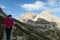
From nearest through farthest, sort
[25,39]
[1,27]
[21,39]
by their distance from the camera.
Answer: [1,27], [21,39], [25,39]

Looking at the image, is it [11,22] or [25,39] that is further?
[25,39]

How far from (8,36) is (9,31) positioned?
673 mm

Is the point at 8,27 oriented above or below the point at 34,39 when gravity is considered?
below

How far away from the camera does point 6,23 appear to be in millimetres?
28125

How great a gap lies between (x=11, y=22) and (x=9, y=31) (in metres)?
1.15

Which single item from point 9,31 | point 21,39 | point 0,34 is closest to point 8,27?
point 9,31

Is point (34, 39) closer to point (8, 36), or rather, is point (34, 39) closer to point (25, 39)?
point (25, 39)

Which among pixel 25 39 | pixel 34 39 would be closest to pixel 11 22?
pixel 25 39

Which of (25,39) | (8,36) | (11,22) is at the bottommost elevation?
(8,36)

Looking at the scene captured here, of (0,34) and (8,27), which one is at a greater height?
(0,34)

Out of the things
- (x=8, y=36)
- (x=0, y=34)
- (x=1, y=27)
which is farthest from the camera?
(x=1, y=27)

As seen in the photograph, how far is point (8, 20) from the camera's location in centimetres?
2827

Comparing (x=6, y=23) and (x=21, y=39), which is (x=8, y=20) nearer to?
(x=6, y=23)

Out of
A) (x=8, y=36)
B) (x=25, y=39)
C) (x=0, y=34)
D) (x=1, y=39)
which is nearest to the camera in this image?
(x=8, y=36)
